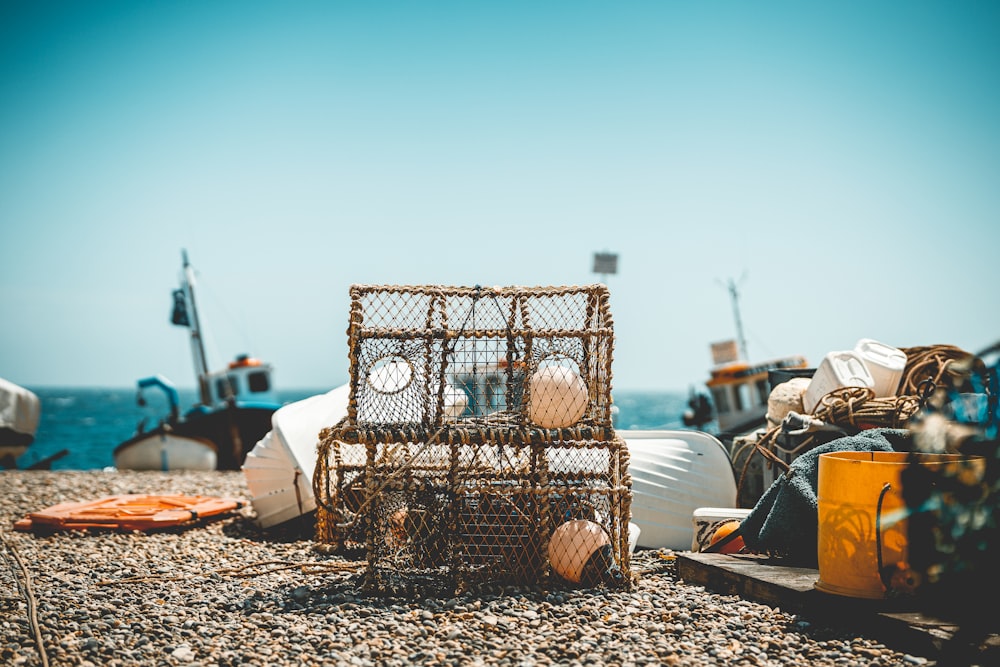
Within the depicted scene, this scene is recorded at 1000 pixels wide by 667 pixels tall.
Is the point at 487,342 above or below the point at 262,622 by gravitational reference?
above

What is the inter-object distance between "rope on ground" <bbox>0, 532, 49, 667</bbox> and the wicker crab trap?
185 centimetres

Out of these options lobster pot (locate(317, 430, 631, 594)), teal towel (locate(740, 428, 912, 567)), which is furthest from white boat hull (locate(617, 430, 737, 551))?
teal towel (locate(740, 428, 912, 567))

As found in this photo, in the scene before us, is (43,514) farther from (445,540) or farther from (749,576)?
(749,576)

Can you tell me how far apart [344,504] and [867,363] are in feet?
14.6

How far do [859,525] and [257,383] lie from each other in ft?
67.2

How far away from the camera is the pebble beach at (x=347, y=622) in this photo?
396 cm

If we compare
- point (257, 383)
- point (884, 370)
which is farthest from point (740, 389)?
point (884, 370)

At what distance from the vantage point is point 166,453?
57.7 feet

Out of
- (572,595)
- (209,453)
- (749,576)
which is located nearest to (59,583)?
(572,595)

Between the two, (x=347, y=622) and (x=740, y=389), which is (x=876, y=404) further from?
(x=740, y=389)

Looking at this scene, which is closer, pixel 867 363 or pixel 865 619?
pixel 865 619

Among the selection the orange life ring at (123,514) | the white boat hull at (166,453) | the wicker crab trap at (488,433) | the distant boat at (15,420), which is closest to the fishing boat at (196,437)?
the white boat hull at (166,453)

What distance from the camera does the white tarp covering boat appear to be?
7.61 meters

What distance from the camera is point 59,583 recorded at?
5.55 metres
